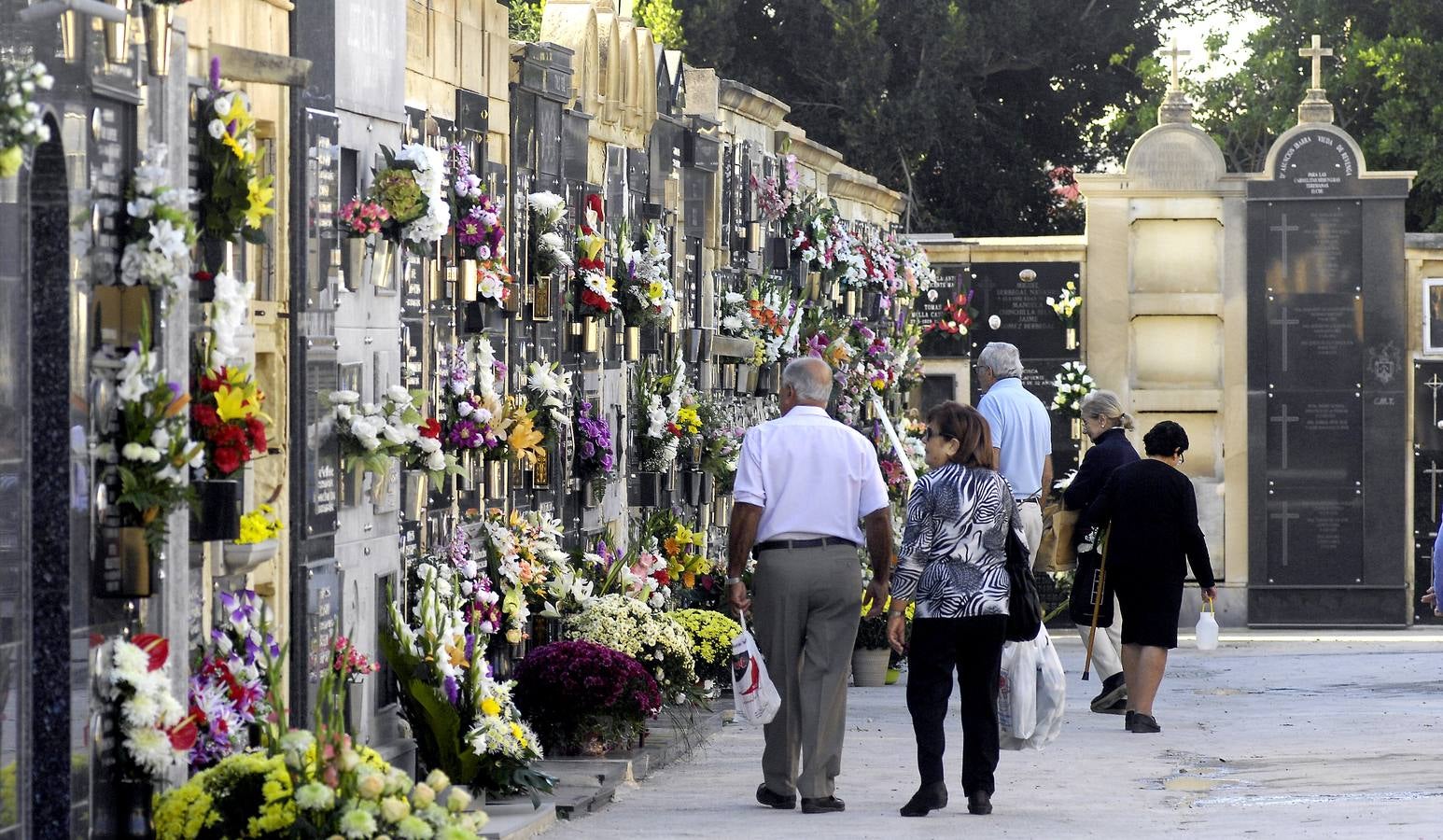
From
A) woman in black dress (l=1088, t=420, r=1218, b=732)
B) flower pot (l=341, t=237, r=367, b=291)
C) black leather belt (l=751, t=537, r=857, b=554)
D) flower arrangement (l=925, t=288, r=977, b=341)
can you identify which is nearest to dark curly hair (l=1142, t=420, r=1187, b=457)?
woman in black dress (l=1088, t=420, r=1218, b=732)

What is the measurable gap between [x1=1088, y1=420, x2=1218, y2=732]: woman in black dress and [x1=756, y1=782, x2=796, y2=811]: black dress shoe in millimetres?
2868

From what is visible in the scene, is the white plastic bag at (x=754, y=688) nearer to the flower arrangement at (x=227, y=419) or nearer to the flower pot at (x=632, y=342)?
the flower arrangement at (x=227, y=419)

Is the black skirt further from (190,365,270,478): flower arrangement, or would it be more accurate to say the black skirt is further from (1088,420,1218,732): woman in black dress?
(190,365,270,478): flower arrangement

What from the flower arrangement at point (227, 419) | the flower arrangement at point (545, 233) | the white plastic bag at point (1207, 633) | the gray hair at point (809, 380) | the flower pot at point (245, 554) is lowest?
the white plastic bag at point (1207, 633)

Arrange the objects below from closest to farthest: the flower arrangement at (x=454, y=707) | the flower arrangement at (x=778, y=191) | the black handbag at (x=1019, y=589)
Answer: the flower arrangement at (x=454, y=707) → the black handbag at (x=1019, y=589) → the flower arrangement at (x=778, y=191)

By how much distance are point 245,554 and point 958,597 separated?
258cm

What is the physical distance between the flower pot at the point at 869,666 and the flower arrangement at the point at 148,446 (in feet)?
25.2

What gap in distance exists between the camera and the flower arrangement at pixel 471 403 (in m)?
7.93

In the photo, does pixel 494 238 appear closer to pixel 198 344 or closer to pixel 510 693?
pixel 510 693

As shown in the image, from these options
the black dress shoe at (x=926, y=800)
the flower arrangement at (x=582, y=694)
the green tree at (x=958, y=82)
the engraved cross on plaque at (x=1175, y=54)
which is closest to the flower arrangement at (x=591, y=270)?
the flower arrangement at (x=582, y=694)

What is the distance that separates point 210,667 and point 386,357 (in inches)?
66.1

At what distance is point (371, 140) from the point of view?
709cm


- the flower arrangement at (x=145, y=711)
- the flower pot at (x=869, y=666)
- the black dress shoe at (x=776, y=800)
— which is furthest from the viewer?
the flower pot at (x=869, y=666)

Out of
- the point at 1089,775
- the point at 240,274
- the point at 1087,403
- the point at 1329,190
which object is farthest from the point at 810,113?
the point at 240,274
